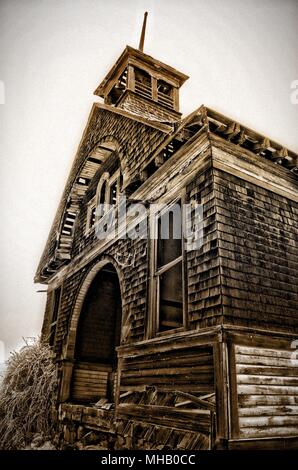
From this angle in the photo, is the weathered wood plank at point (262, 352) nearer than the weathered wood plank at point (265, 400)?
No

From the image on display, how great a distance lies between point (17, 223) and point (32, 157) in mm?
3852

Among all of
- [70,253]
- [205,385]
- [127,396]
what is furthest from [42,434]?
[205,385]

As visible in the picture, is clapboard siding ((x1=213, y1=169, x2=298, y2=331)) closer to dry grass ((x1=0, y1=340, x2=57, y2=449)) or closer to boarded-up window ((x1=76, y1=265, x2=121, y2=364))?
boarded-up window ((x1=76, y1=265, x2=121, y2=364))

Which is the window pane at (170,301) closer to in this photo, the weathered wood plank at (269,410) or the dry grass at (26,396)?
the weathered wood plank at (269,410)

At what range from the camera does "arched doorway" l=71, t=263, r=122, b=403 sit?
8922 mm

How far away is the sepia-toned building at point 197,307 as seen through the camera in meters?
4.05

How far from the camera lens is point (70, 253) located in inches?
440

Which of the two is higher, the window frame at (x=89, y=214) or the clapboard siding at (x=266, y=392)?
the window frame at (x=89, y=214)

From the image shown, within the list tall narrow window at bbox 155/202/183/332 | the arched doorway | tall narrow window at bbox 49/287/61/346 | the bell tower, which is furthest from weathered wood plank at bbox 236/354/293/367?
the bell tower

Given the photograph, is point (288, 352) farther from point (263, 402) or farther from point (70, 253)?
point (70, 253)

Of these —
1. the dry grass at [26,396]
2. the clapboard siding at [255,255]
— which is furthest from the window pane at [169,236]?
the dry grass at [26,396]

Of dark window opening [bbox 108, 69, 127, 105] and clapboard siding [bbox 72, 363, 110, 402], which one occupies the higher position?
dark window opening [bbox 108, 69, 127, 105]
